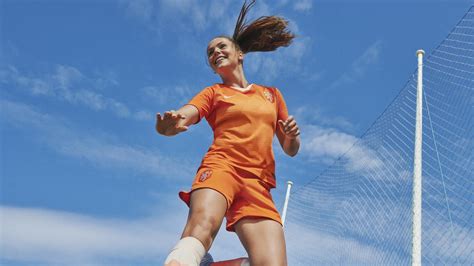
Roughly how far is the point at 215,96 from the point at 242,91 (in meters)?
0.17

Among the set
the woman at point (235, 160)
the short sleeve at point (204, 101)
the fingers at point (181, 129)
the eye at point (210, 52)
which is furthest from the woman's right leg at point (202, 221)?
the eye at point (210, 52)

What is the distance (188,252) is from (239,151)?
25.7 inches

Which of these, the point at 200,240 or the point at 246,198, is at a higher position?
the point at 246,198

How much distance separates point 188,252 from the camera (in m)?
2.11

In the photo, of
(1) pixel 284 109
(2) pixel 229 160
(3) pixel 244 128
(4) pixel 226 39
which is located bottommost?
(2) pixel 229 160

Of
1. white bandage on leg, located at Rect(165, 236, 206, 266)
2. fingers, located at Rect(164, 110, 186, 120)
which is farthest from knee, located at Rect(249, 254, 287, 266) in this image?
fingers, located at Rect(164, 110, 186, 120)

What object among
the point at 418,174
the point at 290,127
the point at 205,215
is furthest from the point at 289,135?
the point at 418,174

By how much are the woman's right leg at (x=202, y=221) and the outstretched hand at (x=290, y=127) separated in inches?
20.4

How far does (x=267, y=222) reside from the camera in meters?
2.51

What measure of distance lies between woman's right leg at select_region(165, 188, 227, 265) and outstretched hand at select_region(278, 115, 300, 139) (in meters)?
0.52

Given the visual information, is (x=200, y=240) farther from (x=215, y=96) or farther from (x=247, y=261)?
(x=215, y=96)

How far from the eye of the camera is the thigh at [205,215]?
225 centimetres

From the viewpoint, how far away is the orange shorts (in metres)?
2.43

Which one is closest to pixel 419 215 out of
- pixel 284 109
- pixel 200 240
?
pixel 284 109
